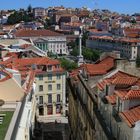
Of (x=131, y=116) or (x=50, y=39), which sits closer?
(x=131, y=116)

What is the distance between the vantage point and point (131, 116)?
25.2m

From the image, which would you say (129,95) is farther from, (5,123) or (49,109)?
(49,109)

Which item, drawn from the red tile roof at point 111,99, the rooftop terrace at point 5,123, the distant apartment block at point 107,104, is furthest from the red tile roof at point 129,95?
the rooftop terrace at point 5,123

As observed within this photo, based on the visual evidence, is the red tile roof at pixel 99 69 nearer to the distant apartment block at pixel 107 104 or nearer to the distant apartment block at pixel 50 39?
the distant apartment block at pixel 107 104

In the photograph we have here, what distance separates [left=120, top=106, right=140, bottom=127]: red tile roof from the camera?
2434 cm

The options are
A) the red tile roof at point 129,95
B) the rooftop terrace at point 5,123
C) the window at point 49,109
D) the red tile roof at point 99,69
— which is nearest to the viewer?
the red tile roof at point 129,95

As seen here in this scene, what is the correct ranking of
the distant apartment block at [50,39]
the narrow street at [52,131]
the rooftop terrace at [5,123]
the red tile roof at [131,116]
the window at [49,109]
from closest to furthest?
1. the red tile roof at [131,116]
2. the rooftop terrace at [5,123]
3. the narrow street at [52,131]
4. the window at [49,109]
5. the distant apartment block at [50,39]

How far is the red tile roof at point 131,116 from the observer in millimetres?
24344

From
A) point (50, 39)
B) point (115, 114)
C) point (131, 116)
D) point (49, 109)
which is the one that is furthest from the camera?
point (50, 39)

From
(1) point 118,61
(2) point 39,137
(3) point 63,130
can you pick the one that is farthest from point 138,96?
(3) point 63,130

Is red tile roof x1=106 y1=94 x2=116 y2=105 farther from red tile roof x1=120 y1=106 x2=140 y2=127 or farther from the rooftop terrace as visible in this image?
the rooftop terrace

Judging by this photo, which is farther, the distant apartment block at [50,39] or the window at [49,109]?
the distant apartment block at [50,39]

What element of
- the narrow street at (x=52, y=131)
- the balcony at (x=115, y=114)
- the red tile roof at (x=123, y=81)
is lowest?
the narrow street at (x=52, y=131)

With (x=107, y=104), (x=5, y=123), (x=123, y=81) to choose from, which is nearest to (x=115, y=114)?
(x=107, y=104)
